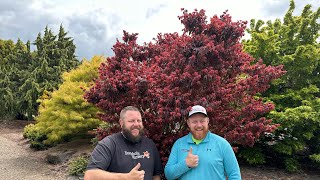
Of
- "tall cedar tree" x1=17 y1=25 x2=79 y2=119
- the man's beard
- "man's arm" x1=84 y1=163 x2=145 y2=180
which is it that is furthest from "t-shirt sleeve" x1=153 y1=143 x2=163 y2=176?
"tall cedar tree" x1=17 y1=25 x2=79 y2=119

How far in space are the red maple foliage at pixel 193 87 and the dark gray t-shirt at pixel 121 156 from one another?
56.6 inches

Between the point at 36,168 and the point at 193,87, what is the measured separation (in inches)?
318

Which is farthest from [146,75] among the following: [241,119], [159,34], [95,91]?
[159,34]

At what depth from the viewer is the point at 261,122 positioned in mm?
6434

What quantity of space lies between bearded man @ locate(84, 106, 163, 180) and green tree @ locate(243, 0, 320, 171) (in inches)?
240

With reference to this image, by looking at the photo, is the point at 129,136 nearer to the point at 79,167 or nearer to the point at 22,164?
the point at 79,167

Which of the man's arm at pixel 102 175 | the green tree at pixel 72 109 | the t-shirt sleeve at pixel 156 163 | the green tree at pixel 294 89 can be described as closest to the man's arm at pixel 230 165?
the t-shirt sleeve at pixel 156 163

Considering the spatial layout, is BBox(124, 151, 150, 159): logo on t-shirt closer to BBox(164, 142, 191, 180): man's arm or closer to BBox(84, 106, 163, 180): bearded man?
BBox(84, 106, 163, 180): bearded man

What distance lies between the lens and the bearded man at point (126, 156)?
3.21 meters

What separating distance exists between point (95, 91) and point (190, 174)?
3.25 meters

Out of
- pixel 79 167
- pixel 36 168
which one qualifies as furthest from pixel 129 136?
pixel 36 168

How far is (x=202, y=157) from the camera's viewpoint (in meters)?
3.41

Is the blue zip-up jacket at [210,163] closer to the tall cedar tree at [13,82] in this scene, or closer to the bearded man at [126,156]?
the bearded man at [126,156]

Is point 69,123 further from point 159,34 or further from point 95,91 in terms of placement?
point 95,91
